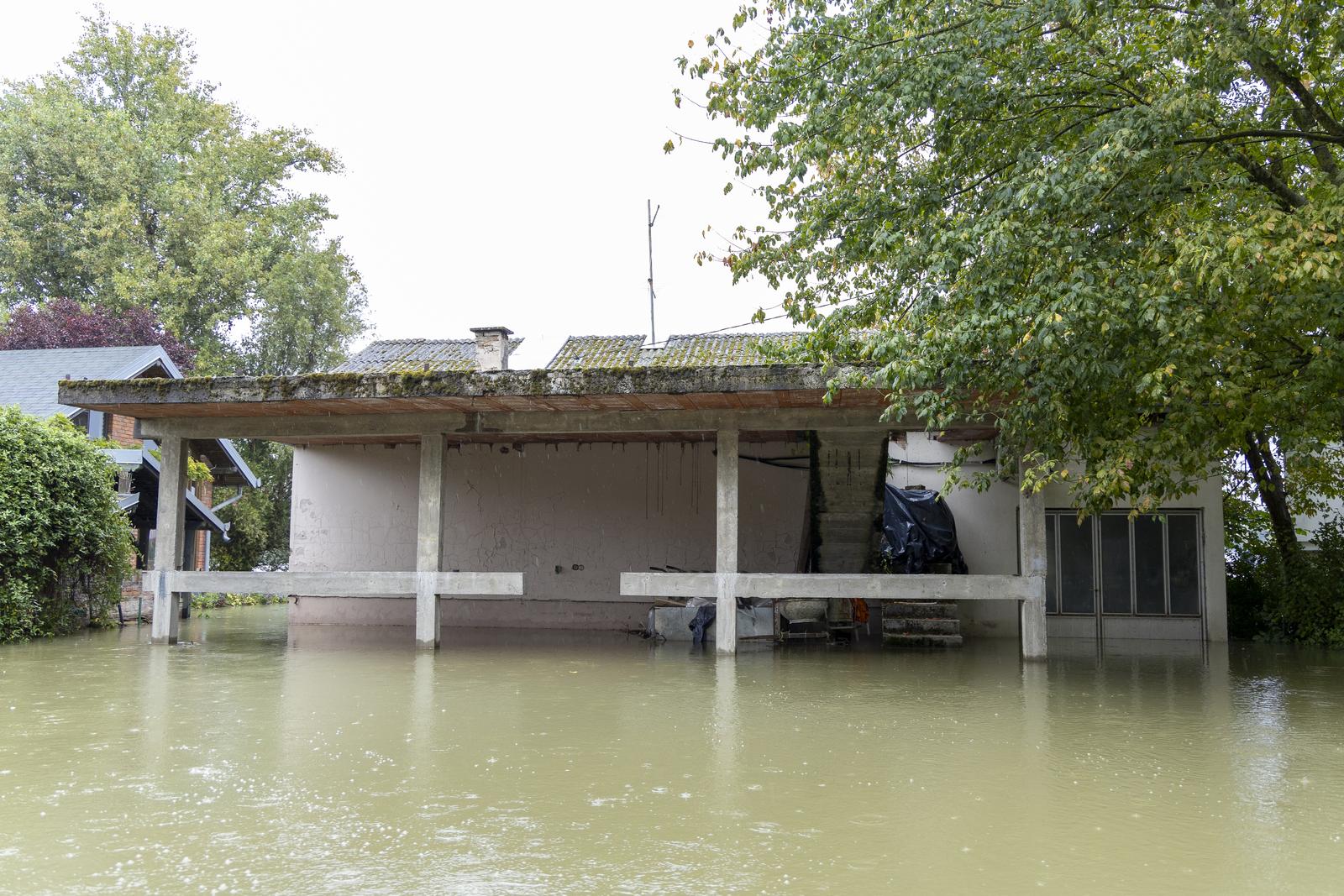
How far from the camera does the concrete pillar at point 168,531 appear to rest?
12.9 m

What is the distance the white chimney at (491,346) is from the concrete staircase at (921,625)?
6920 millimetres

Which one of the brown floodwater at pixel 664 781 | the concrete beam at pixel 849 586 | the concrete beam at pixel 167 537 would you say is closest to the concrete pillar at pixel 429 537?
the brown floodwater at pixel 664 781

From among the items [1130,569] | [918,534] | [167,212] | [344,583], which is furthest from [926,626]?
[167,212]

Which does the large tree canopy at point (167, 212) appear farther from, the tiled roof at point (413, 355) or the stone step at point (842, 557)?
the stone step at point (842, 557)

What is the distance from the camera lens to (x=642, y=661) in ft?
38.2

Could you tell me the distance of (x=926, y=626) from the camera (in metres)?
14.0

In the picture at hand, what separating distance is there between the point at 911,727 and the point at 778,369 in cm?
421

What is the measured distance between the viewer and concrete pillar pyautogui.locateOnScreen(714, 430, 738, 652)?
11.9m

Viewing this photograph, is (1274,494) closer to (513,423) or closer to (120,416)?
(513,423)

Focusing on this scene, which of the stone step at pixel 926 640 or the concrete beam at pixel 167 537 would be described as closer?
the concrete beam at pixel 167 537

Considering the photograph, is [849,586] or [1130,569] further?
[1130,569]

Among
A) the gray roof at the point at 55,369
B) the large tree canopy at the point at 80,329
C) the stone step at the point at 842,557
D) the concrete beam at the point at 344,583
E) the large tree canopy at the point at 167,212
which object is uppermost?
the large tree canopy at the point at 167,212

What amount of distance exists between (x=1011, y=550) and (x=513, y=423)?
7.61m

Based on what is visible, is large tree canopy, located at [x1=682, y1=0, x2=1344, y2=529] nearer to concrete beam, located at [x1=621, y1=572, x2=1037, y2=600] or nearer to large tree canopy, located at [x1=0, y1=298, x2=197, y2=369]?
concrete beam, located at [x1=621, y1=572, x2=1037, y2=600]
